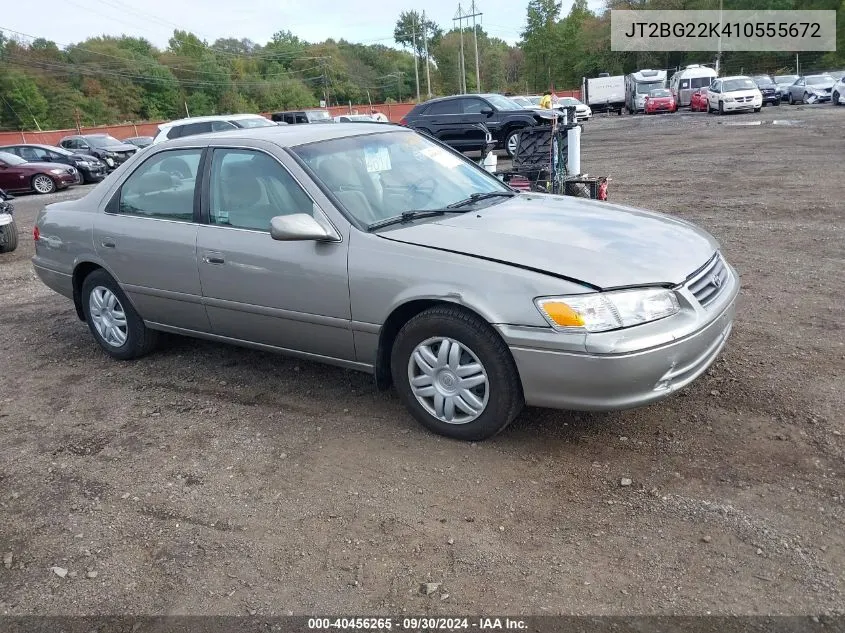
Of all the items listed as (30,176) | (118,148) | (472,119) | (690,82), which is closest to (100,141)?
(118,148)

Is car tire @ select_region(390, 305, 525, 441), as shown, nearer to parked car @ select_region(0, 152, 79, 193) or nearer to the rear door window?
the rear door window

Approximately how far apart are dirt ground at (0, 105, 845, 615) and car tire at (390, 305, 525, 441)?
0.46 feet

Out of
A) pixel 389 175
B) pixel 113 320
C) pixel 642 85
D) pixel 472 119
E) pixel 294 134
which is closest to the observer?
pixel 389 175

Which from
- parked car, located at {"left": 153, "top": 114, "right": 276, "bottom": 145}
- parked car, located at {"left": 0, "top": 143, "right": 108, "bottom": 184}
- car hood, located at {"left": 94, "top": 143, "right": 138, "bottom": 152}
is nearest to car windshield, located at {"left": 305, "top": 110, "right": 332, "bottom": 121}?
car hood, located at {"left": 94, "top": 143, "right": 138, "bottom": 152}

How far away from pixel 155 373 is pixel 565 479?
10.3ft

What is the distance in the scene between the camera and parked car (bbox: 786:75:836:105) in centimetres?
3402

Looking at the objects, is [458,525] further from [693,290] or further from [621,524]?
[693,290]

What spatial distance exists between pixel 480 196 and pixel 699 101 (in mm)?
35046

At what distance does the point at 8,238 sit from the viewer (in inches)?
416

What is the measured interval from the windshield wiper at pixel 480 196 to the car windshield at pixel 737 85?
97.7 feet

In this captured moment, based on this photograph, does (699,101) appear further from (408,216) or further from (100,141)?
(408,216)

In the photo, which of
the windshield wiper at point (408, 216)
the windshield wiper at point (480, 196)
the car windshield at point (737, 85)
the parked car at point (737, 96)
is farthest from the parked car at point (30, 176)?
the car windshield at point (737, 85)

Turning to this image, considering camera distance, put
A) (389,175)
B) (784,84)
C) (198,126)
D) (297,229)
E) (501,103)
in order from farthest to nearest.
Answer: (784,84) → (501,103) → (198,126) → (389,175) → (297,229)

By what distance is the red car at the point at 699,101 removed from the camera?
112 ft
